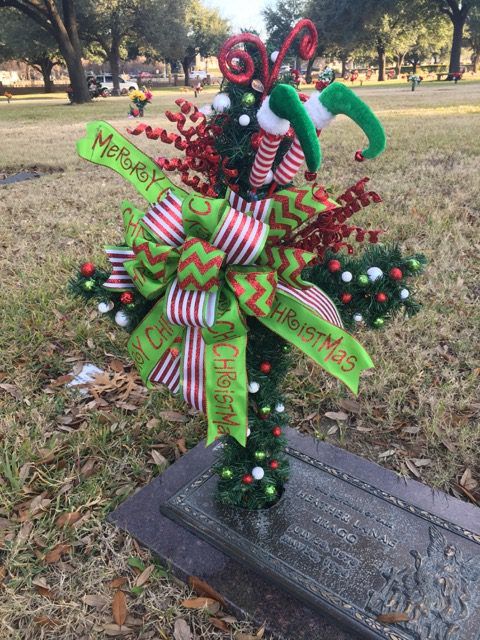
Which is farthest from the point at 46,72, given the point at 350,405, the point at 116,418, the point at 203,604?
the point at 203,604

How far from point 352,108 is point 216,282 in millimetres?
564

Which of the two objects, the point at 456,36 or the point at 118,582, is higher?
the point at 456,36

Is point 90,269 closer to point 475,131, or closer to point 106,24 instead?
point 475,131

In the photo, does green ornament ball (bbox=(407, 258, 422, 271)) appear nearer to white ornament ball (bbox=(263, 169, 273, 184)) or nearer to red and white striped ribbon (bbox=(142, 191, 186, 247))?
white ornament ball (bbox=(263, 169, 273, 184))

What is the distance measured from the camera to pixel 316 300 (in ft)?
5.22

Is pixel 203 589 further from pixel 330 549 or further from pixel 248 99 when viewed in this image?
pixel 248 99

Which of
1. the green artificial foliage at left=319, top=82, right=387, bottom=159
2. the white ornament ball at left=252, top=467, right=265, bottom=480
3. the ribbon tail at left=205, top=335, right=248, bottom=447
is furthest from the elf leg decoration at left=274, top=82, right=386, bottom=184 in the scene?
the white ornament ball at left=252, top=467, right=265, bottom=480

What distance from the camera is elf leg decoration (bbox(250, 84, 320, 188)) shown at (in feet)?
4.17

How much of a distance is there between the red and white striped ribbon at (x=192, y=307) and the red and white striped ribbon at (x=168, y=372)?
0.33 meters

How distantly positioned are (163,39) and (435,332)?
3487cm

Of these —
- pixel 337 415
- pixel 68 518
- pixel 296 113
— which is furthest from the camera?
pixel 337 415

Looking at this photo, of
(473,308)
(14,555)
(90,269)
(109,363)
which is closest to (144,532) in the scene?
(14,555)

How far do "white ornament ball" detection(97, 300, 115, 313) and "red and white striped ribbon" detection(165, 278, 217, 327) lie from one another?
0.25 m

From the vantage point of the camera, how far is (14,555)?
211 cm
